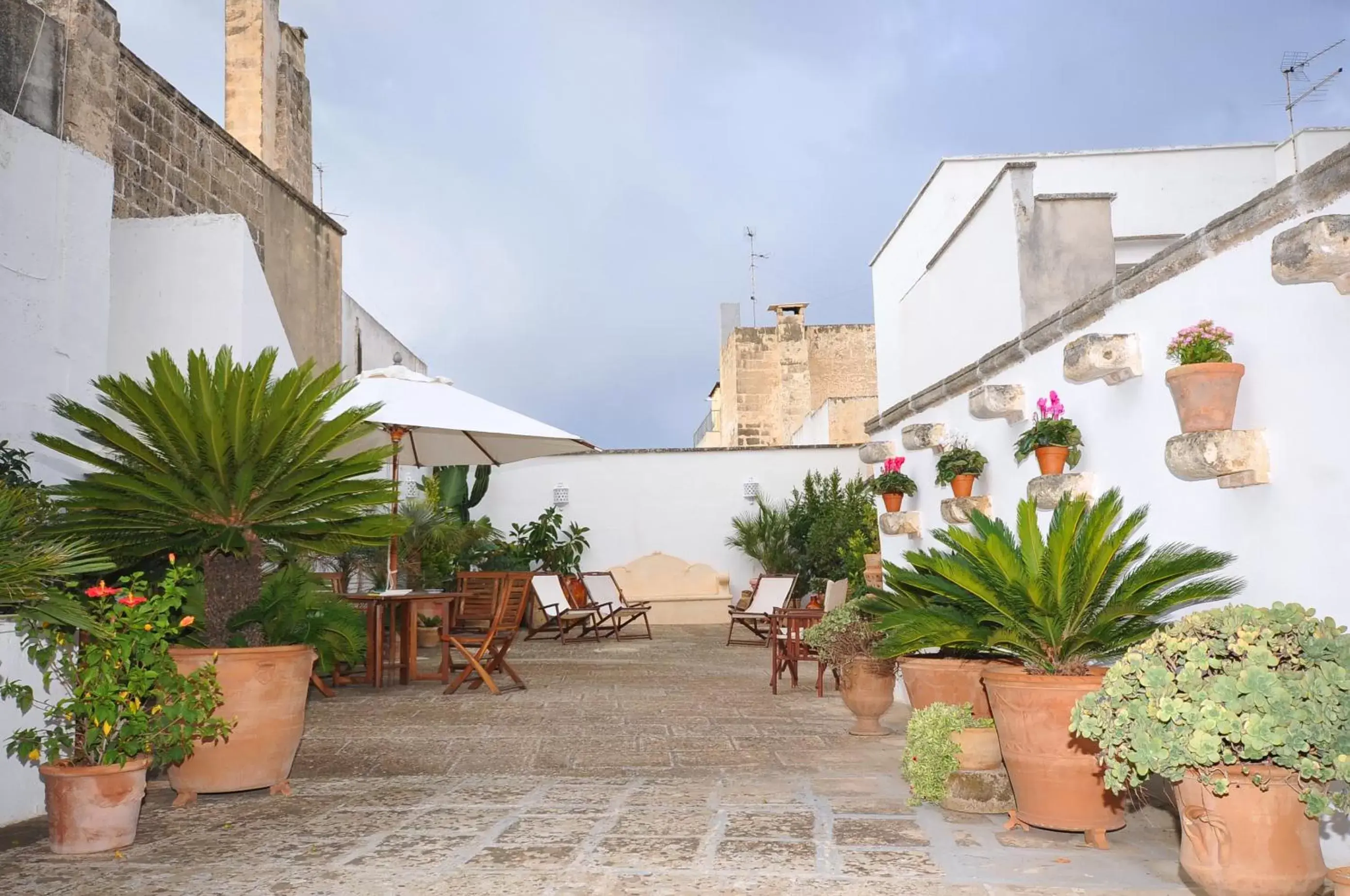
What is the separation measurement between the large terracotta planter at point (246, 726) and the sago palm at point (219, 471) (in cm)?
25

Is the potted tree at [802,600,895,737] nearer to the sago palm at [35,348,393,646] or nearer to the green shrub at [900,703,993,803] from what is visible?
the green shrub at [900,703,993,803]

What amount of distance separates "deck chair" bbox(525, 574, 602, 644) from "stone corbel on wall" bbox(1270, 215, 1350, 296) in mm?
7558

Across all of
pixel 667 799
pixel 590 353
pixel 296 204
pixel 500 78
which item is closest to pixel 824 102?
pixel 500 78

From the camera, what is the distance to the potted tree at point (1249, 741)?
93.9 inches

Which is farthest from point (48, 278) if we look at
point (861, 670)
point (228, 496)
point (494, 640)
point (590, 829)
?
point (861, 670)

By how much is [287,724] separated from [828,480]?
10.4 metres

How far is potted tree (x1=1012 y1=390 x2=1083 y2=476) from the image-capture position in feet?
14.2

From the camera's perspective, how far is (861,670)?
197 inches

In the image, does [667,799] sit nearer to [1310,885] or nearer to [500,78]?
[1310,885]

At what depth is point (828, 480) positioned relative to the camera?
1369cm

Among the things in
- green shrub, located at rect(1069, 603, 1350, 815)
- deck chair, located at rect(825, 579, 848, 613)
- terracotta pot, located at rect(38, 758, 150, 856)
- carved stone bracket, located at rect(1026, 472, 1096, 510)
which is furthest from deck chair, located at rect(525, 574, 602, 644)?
green shrub, located at rect(1069, 603, 1350, 815)

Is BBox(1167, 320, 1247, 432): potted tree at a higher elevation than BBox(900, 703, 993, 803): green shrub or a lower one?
higher

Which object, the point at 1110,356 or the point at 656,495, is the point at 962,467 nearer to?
the point at 1110,356

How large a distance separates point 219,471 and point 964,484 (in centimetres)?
358
